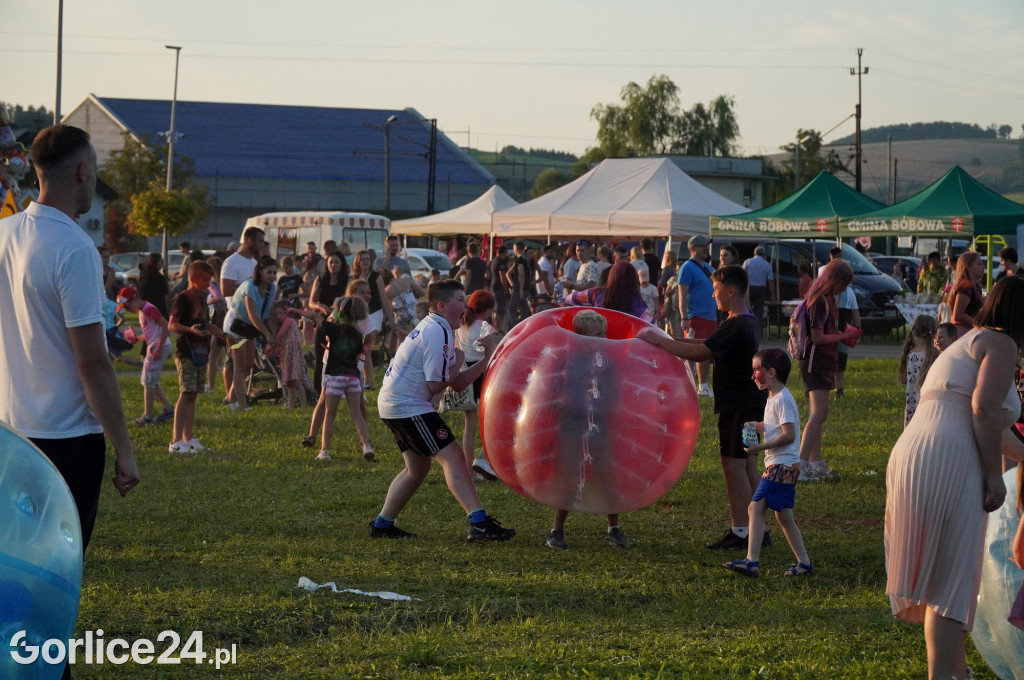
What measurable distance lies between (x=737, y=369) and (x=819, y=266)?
1911 centimetres

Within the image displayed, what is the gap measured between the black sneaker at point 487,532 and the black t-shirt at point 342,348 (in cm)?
350

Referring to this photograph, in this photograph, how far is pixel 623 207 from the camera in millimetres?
25766

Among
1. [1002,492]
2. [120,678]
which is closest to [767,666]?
[1002,492]

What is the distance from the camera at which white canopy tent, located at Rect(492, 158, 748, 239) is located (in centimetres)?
2467

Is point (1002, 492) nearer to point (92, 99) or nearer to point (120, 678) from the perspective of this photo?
point (120, 678)

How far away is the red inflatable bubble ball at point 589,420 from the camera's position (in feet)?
21.8

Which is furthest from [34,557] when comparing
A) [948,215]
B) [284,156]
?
[284,156]

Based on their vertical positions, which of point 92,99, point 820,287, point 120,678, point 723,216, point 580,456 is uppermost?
point 92,99

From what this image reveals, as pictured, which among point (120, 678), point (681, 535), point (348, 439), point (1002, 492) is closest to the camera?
point (1002, 492)

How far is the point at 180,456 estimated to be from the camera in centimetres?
1095

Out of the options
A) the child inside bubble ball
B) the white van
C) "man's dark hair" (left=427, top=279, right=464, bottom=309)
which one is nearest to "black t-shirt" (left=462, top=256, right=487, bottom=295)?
the white van

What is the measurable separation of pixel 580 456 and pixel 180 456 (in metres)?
5.58

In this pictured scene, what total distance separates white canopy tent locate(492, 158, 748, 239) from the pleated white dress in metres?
19.9

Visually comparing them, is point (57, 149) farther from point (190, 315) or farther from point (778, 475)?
point (190, 315)
